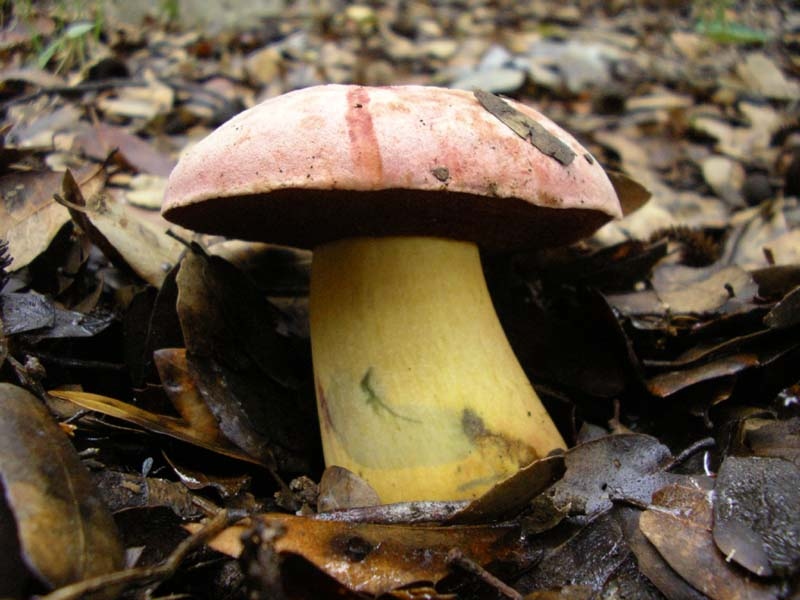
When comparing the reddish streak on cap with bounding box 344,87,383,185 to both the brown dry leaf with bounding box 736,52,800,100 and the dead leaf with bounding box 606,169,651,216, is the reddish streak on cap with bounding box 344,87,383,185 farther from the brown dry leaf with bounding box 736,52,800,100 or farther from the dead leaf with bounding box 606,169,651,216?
the brown dry leaf with bounding box 736,52,800,100

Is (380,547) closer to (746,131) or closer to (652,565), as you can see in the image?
(652,565)

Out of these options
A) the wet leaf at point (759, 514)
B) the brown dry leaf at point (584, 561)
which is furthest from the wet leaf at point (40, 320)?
the wet leaf at point (759, 514)

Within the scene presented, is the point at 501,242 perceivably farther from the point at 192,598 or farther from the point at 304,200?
the point at 192,598

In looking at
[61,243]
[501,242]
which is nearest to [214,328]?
[61,243]

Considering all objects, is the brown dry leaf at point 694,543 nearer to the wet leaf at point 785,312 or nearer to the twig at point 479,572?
the twig at point 479,572

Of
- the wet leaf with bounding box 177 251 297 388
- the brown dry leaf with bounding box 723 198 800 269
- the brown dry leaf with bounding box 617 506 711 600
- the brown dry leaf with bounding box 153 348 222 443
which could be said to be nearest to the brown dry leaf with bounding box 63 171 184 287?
the wet leaf with bounding box 177 251 297 388

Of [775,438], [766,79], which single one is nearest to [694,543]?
[775,438]
